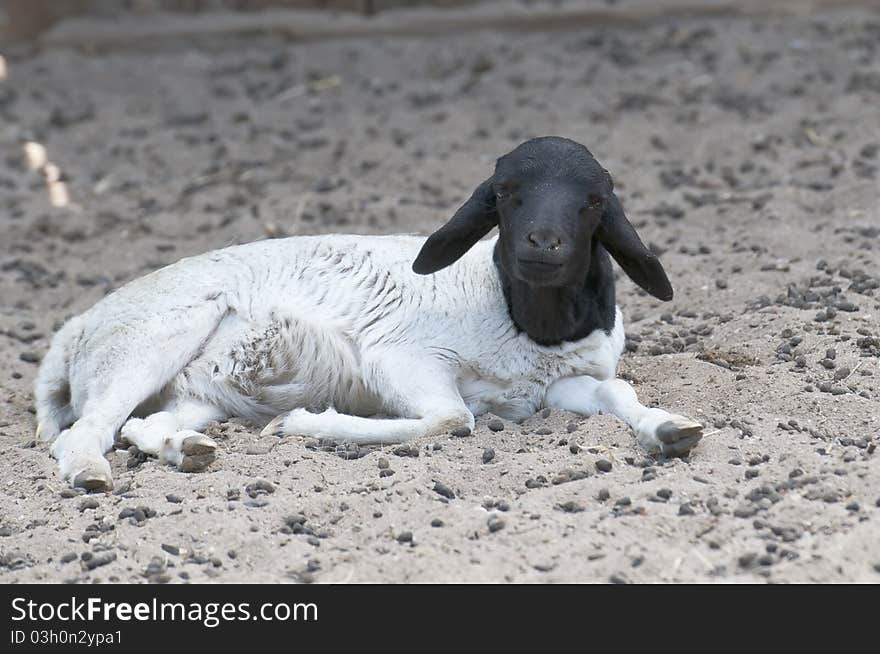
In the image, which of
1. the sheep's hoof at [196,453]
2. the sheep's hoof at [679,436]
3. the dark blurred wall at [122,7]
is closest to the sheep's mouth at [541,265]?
the sheep's hoof at [679,436]

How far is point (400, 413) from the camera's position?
19.9ft

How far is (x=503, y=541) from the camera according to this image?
4.65 meters

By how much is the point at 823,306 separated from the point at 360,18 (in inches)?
256

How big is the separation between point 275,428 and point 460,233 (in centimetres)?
117

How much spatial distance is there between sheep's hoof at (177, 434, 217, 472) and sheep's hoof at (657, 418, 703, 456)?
1.78 meters

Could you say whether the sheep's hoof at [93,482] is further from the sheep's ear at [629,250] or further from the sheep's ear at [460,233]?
the sheep's ear at [629,250]

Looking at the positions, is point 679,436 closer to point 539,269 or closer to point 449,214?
point 539,269

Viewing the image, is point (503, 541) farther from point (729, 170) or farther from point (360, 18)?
point (360, 18)

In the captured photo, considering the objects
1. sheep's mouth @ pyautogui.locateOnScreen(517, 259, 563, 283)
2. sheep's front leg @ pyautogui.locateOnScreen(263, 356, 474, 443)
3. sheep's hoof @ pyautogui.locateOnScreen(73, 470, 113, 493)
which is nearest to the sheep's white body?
sheep's front leg @ pyautogui.locateOnScreen(263, 356, 474, 443)

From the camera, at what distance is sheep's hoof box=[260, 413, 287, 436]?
237 inches

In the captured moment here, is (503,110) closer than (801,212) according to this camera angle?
No

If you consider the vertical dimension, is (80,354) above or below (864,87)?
below

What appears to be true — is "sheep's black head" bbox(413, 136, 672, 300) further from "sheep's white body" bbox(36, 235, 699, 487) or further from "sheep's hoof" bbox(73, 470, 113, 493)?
"sheep's hoof" bbox(73, 470, 113, 493)
